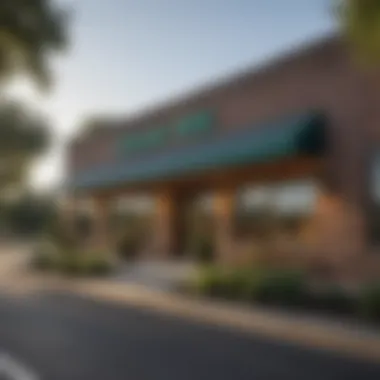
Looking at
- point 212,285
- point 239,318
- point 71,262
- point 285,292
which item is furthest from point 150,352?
point 71,262

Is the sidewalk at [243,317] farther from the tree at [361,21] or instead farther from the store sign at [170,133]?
the store sign at [170,133]

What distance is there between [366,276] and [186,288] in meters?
4.43

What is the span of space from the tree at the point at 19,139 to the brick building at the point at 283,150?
12.8ft

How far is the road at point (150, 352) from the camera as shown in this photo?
28.8ft

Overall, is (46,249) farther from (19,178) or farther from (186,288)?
(186,288)

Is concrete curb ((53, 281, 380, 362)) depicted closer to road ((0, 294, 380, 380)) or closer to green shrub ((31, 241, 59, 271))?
road ((0, 294, 380, 380))

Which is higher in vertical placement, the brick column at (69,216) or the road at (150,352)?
the brick column at (69,216)

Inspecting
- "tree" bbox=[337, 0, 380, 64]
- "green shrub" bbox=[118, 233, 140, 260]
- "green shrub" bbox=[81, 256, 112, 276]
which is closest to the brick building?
"green shrub" bbox=[118, 233, 140, 260]

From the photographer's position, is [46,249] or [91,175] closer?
[46,249]

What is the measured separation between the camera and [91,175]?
3634 centimetres

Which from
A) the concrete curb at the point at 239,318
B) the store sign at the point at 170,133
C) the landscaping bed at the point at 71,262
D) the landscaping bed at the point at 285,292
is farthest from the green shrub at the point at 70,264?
the landscaping bed at the point at 285,292

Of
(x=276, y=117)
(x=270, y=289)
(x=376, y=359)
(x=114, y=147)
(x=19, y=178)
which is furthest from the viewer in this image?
(x=114, y=147)

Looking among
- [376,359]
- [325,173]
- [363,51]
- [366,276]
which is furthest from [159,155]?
[376,359]

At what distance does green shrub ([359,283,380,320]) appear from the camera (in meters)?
12.6
